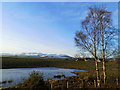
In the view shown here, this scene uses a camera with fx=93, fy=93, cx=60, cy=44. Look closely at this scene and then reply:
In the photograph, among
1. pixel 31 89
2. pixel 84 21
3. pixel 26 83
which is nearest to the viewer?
pixel 31 89

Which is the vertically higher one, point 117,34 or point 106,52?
point 117,34

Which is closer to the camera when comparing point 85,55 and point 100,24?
point 100,24

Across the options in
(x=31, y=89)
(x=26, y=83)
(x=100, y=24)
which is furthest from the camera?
(x=100, y=24)

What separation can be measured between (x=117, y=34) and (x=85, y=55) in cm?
490

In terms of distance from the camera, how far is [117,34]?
12.0 meters

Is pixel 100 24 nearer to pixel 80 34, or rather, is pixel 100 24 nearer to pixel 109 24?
pixel 109 24

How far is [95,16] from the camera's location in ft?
39.0

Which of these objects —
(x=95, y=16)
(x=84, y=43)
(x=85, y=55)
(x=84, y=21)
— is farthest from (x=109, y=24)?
(x=85, y=55)

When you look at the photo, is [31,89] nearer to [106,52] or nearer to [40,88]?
[40,88]

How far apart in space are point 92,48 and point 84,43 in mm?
1225

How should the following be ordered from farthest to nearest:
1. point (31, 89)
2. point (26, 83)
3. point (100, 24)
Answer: point (100, 24) < point (26, 83) < point (31, 89)

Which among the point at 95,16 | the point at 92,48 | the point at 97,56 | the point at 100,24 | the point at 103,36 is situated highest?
the point at 95,16

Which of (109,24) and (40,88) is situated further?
(109,24)

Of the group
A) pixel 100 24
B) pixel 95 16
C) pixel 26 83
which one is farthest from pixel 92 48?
pixel 26 83
